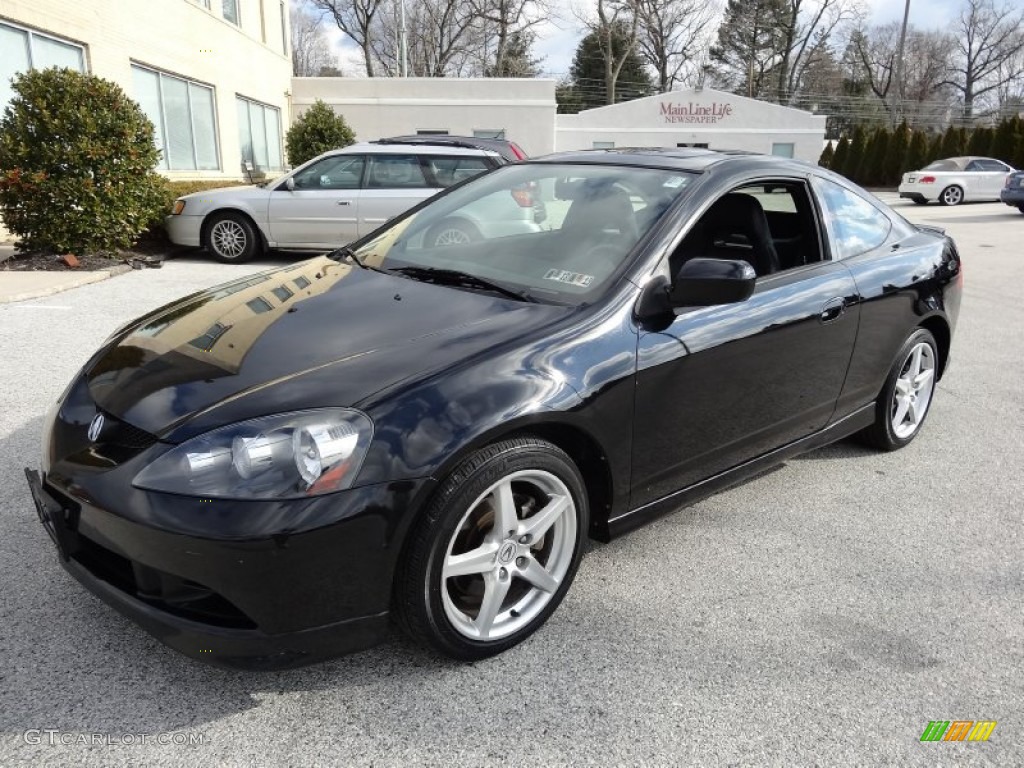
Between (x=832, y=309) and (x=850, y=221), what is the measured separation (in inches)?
26.1

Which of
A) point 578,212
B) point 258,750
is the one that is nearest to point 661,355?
point 578,212

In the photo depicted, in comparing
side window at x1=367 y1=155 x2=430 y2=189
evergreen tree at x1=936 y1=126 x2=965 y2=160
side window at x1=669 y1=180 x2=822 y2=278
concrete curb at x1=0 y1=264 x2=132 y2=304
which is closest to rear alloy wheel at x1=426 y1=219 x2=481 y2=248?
side window at x1=669 y1=180 x2=822 y2=278

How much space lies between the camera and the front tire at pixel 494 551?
225cm

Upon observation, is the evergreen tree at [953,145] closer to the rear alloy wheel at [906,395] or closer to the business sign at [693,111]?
the business sign at [693,111]

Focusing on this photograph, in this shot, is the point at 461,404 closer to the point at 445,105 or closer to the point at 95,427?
the point at 95,427

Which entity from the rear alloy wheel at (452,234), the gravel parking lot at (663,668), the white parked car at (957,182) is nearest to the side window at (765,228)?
the rear alloy wheel at (452,234)

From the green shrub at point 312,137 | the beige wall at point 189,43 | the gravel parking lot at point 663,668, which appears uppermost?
the beige wall at point 189,43

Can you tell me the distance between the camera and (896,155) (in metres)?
34.7

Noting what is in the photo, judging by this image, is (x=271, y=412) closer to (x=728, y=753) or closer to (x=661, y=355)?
(x=661, y=355)

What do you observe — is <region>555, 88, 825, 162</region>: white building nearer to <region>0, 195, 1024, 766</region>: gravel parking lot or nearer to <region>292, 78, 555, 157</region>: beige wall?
<region>292, 78, 555, 157</region>: beige wall

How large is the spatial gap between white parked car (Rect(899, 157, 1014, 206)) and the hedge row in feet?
23.4

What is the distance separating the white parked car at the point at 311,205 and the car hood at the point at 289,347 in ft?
24.5

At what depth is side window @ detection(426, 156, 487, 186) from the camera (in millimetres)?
10711

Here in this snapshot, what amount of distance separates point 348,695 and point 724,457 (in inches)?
66.9
